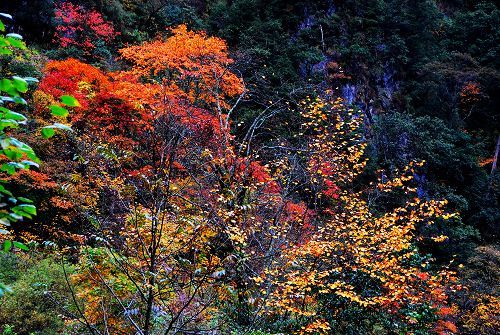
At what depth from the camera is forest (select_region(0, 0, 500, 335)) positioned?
243 inches

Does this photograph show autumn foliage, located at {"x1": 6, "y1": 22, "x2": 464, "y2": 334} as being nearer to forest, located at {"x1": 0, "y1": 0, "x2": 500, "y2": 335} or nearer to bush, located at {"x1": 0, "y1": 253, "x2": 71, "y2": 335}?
forest, located at {"x1": 0, "y1": 0, "x2": 500, "y2": 335}

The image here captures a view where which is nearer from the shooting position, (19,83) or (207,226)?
(19,83)

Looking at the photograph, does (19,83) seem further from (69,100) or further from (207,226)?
(207,226)

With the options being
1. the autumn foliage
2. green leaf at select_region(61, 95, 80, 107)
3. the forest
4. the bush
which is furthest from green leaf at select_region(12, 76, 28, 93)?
the bush

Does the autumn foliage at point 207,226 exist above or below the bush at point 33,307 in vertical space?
above

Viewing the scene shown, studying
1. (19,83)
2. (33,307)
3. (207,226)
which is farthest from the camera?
(33,307)

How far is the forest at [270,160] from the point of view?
6.17 metres

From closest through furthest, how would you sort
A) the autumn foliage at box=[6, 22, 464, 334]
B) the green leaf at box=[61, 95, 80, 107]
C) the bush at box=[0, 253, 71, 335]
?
the green leaf at box=[61, 95, 80, 107]
the autumn foliage at box=[6, 22, 464, 334]
the bush at box=[0, 253, 71, 335]

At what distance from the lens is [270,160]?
13.9 meters

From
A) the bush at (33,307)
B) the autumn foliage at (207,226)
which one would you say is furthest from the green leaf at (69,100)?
the bush at (33,307)

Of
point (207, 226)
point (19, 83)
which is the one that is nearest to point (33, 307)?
point (207, 226)

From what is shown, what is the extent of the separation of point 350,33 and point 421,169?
1036 centimetres

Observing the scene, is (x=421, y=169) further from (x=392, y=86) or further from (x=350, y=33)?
(x=350, y=33)

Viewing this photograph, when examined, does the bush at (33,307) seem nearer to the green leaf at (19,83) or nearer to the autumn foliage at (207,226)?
the autumn foliage at (207,226)
